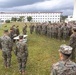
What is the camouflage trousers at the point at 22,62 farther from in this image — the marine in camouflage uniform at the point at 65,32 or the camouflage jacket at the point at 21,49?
the marine in camouflage uniform at the point at 65,32

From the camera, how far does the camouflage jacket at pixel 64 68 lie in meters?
4.23

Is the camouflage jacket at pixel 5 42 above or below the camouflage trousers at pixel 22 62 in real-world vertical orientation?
above

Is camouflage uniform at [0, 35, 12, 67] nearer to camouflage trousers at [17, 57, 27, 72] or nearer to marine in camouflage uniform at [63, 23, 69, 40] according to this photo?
camouflage trousers at [17, 57, 27, 72]

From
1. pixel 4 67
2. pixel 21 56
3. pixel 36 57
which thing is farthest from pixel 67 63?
pixel 36 57

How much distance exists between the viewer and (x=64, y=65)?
423cm

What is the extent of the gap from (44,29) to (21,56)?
16.8 m

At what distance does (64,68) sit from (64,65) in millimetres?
63

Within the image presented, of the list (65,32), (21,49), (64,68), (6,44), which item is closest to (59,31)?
(65,32)

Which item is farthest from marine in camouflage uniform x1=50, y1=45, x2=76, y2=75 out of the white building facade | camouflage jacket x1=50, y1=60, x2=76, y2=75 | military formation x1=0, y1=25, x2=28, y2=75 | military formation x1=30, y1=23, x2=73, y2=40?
the white building facade

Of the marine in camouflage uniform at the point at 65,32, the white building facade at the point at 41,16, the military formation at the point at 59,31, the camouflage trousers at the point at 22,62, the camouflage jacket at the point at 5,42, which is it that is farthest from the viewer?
the white building facade at the point at 41,16

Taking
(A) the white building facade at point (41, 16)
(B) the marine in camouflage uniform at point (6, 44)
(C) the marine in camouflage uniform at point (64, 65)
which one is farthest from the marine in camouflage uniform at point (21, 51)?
(A) the white building facade at point (41, 16)

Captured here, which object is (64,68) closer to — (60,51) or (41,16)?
(60,51)

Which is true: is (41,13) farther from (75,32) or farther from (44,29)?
(75,32)

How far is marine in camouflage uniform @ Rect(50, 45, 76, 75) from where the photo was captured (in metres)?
4.16
